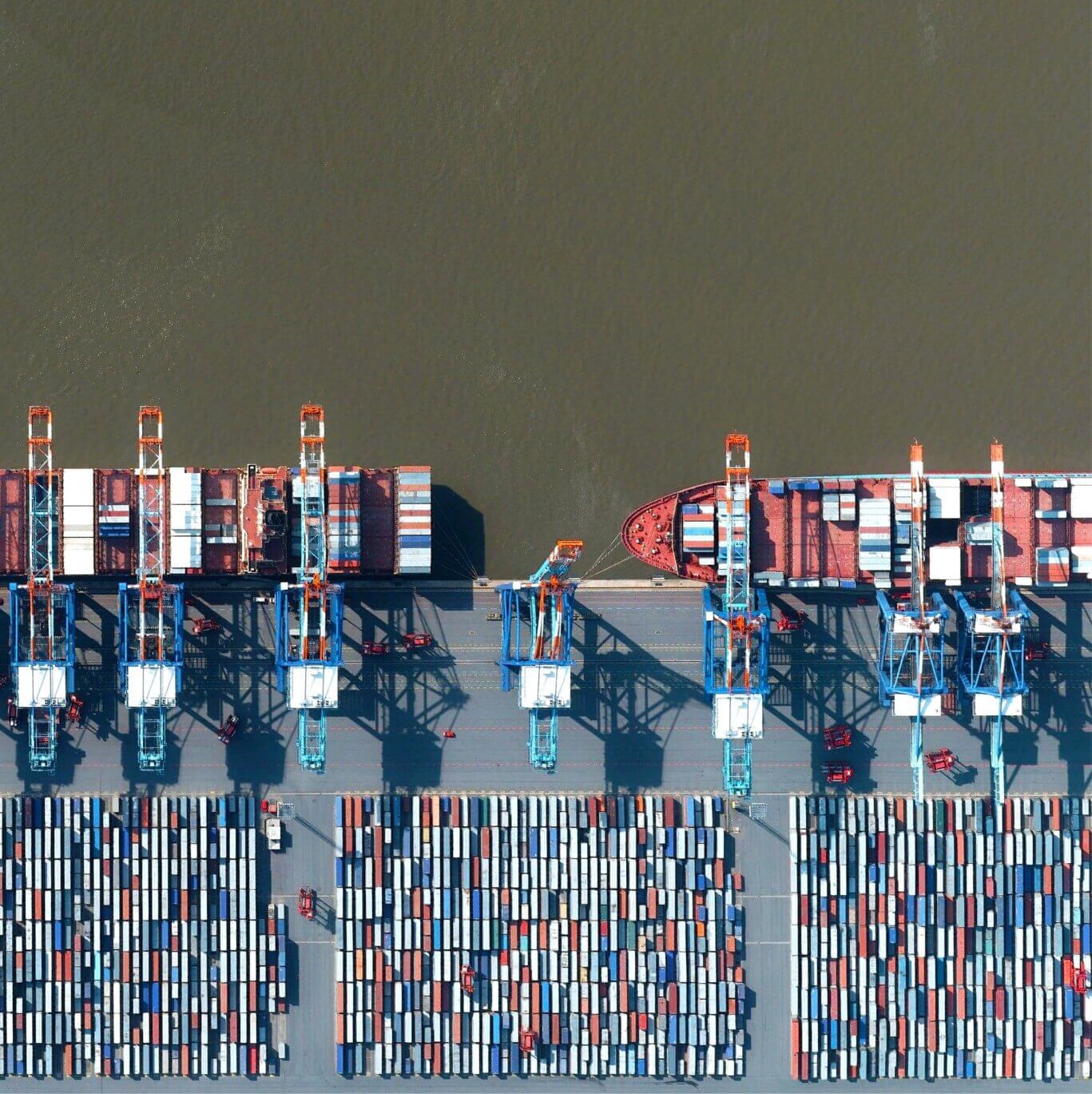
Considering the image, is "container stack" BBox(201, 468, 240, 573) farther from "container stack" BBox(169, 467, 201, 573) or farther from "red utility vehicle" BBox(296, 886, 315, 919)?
"red utility vehicle" BBox(296, 886, 315, 919)

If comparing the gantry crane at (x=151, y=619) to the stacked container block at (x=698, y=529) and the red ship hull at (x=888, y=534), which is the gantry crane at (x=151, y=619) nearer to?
the red ship hull at (x=888, y=534)

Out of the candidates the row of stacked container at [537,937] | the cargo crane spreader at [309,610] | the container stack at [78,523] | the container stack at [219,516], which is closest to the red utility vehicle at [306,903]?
the row of stacked container at [537,937]

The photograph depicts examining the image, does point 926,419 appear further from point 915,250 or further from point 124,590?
point 124,590

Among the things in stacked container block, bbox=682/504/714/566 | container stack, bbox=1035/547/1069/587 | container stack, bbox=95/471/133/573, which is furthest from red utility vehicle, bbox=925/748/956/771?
container stack, bbox=95/471/133/573

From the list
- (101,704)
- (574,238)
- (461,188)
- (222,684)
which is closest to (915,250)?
(574,238)

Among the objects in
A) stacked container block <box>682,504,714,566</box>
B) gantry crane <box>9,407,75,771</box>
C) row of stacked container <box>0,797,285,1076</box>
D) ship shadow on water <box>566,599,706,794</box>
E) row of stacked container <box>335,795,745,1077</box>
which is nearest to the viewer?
gantry crane <box>9,407,75,771</box>

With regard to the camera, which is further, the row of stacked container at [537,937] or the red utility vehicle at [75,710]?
the row of stacked container at [537,937]

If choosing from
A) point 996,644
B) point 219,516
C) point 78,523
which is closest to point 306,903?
point 219,516
